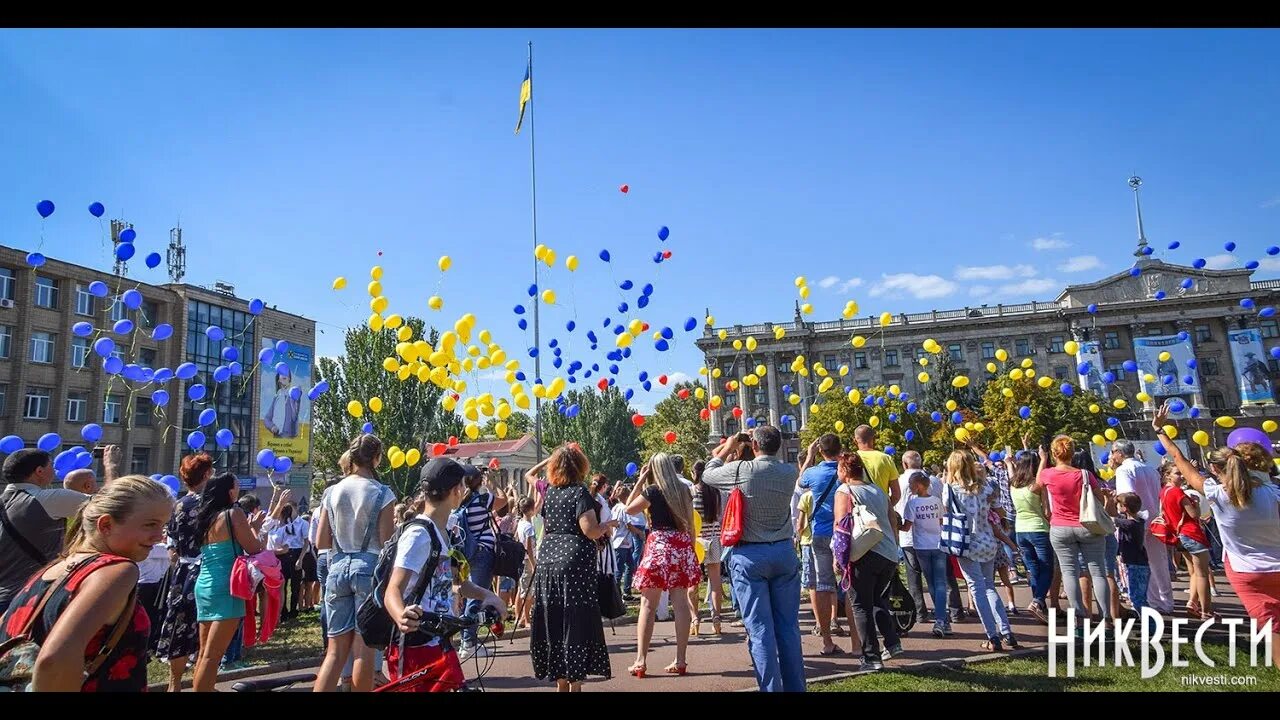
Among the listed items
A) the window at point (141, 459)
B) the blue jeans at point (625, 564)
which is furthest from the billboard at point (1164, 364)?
the window at point (141, 459)

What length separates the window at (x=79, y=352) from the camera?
3384 centimetres

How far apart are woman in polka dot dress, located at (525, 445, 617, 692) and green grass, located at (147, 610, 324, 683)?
3.87 metres

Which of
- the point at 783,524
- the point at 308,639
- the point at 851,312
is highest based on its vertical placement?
the point at 851,312

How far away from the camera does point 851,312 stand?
1697 cm

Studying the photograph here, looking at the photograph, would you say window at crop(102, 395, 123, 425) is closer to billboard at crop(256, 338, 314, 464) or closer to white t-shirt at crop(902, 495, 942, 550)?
billboard at crop(256, 338, 314, 464)

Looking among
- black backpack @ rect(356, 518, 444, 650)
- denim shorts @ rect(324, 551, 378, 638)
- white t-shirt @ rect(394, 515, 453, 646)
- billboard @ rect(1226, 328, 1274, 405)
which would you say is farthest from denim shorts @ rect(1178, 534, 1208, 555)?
billboard @ rect(1226, 328, 1274, 405)

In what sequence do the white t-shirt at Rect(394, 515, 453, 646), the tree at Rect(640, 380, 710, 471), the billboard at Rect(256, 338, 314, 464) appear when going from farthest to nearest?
1. the tree at Rect(640, 380, 710, 471)
2. the billboard at Rect(256, 338, 314, 464)
3. the white t-shirt at Rect(394, 515, 453, 646)

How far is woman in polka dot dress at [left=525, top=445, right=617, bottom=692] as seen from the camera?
4578 mm

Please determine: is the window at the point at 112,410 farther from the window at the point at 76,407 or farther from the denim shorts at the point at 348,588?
the denim shorts at the point at 348,588

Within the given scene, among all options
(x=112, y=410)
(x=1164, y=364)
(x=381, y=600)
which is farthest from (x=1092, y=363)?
(x=112, y=410)

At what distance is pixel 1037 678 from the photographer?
5.22m
